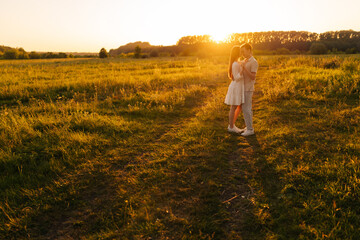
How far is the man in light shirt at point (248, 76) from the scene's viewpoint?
554cm

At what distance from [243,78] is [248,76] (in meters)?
0.17

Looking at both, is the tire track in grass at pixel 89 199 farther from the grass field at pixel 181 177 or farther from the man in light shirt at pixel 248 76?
the man in light shirt at pixel 248 76

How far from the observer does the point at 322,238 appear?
2.56 m

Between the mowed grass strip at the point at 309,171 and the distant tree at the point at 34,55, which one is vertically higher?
the distant tree at the point at 34,55

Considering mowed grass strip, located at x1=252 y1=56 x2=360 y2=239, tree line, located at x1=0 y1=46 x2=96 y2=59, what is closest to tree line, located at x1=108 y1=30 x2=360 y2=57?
tree line, located at x1=0 y1=46 x2=96 y2=59

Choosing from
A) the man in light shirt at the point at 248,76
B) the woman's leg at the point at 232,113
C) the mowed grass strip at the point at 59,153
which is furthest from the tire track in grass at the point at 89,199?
the man in light shirt at the point at 248,76

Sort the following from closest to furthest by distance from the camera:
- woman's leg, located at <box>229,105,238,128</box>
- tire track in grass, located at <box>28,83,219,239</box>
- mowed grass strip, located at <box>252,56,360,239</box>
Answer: mowed grass strip, located at <box>252,56,360,239</box>
tire track in grass, located at <box>28,83,219,239</box>
woman's leg, located at <box>229,105,238,128</box>

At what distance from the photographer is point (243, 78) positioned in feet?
19.2

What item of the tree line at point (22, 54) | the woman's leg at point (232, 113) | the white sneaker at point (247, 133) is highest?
the tree line at point (22, 54)

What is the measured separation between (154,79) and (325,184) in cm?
1346

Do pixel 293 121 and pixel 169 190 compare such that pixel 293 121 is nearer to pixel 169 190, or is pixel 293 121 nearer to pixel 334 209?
pixel 334 209

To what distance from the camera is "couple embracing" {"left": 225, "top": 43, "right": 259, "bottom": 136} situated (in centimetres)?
558

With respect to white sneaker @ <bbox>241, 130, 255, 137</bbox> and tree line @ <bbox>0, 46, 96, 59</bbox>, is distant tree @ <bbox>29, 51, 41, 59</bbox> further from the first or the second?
white sneaker @ <bbox>241, 130, 255, 137</bbox>

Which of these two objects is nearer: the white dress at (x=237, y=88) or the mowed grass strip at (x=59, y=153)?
Result: the mowed grass strip at (x=59, y=153)
